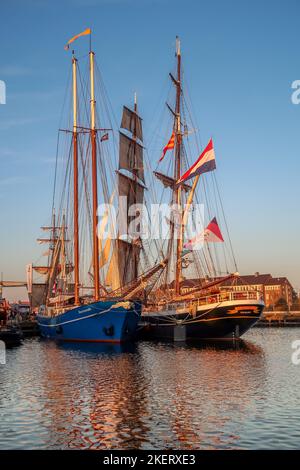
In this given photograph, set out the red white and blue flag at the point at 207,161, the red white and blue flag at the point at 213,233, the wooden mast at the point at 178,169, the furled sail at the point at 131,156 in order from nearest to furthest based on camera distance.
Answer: the red white and blue flag at the point at 213,233 → the red white and blue flag at the point at 207,161 → the wooden mast at the point at 178,169 → the furled sail at the point at 131,156

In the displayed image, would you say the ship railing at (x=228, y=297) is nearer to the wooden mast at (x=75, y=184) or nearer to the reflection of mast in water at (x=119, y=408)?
the wooden mast at (x=75, y=184)

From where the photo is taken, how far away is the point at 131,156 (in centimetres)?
9106

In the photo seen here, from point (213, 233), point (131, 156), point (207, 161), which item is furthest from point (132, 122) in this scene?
point (213, 233)

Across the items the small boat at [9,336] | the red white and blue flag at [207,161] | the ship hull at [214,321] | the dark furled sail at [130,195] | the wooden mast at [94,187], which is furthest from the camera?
the dark furled sail at [130,195]

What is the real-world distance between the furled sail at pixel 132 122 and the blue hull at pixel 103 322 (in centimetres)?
4430

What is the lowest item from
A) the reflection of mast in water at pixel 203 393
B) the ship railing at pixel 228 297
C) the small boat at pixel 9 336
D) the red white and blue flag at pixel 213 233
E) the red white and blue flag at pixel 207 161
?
the reflection of mast in water at pixel 203 393

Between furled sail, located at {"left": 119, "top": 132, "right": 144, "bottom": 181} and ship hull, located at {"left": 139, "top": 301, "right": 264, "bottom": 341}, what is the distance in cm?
3399

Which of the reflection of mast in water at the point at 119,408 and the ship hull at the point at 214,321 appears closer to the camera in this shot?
the reflection of mast in water at the point at 119,408

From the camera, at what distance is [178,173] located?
76.2 meters

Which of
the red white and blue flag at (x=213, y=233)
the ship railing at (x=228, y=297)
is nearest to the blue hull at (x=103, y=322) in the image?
the ship railing at (x=228, y=297)

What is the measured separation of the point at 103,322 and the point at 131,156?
143 ft

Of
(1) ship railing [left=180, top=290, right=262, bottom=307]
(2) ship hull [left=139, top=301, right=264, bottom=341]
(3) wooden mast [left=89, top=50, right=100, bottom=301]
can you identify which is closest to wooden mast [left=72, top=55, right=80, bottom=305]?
(3) wooden mast [left=89, top=50, right=100, bottom=301]

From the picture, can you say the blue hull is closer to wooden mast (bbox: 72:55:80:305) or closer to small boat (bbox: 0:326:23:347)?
wooden mast (bbox: 72:55:80:305)

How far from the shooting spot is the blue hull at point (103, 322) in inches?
2077
